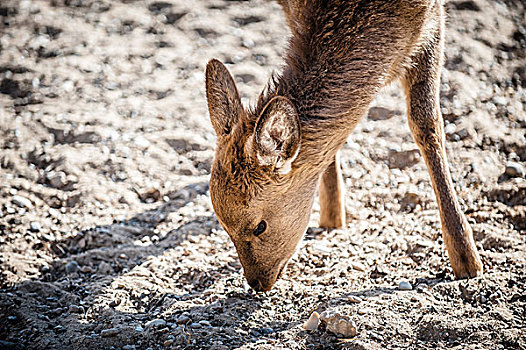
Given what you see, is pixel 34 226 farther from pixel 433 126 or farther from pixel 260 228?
pixel 433 126

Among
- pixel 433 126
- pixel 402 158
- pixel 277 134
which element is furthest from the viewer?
pixel 402 158

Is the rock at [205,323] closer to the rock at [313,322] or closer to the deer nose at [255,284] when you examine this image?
the deer nose at [255,284]

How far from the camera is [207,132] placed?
5.98 metres

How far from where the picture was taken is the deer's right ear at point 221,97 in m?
3.53

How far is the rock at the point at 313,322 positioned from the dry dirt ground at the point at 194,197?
8 cm

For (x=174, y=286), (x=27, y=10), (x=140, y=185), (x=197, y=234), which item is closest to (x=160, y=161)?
(x=140, y=185)

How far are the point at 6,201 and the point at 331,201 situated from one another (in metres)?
2.90

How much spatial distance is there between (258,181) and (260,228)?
1.25 feet

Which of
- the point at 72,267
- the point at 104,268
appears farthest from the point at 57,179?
the point at 104,268

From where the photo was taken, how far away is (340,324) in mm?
3189

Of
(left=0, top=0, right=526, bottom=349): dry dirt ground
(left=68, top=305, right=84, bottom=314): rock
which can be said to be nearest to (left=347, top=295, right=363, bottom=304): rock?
(left=0, top=0, right=526, bottom=349): dry dirt ground

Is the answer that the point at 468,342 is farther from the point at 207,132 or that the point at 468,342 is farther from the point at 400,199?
the point at 207,132

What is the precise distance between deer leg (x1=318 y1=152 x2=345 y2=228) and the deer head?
911mm

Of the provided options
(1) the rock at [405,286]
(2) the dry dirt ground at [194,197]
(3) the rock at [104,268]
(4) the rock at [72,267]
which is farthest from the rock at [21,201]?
(1) the rock at [405,286]
